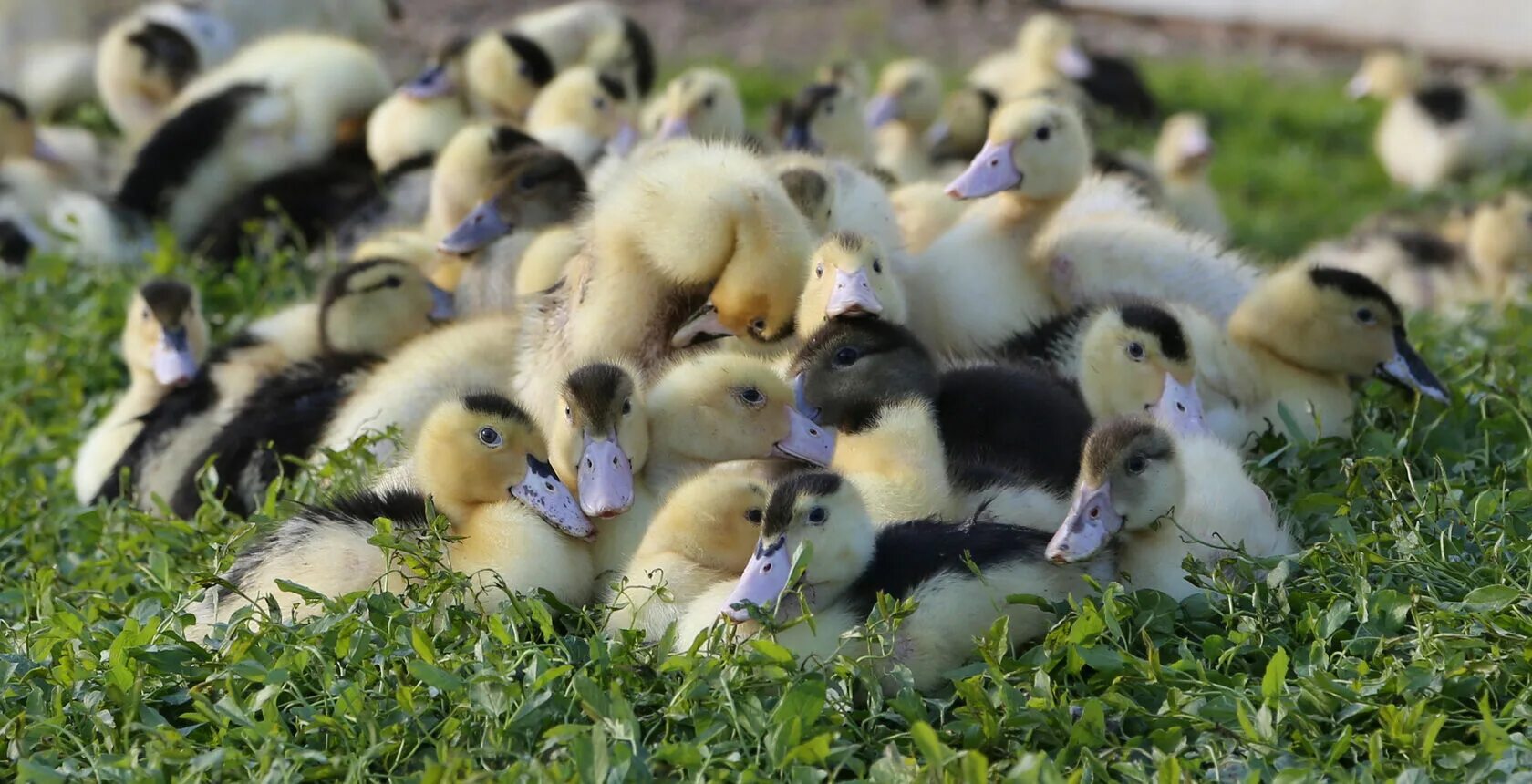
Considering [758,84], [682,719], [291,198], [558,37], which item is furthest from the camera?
[758,84]

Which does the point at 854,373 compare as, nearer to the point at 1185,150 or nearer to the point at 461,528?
the point at 461,528

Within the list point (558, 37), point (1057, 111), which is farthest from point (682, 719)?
point (558, 37)

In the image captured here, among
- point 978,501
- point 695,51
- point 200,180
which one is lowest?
point 695,51

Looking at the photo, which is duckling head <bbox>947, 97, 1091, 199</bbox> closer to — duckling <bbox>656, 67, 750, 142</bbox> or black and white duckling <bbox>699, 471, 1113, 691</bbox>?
duckling <bbox>656, 67, 750, 142</bbox>

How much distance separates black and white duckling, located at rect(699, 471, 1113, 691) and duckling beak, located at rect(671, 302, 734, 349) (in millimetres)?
894

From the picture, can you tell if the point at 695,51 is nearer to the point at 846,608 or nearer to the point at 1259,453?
the point at 1259,453

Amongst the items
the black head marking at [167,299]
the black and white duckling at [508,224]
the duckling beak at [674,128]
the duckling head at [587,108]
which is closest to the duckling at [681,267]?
the black and white duckling at [508,224]

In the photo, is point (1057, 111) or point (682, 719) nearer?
point (682, 719)

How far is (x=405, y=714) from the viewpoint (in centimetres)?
307

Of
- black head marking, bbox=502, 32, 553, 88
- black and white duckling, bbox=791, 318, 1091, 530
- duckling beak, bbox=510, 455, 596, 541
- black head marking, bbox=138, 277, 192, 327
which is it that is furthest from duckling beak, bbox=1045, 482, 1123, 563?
black head marking, bbox=502, 32, 553, 88

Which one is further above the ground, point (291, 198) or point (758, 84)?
point (291, 198)

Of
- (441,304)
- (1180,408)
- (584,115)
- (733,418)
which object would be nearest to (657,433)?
(733,418)

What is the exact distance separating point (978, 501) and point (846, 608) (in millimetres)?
545

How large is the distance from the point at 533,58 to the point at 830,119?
1293 mm
